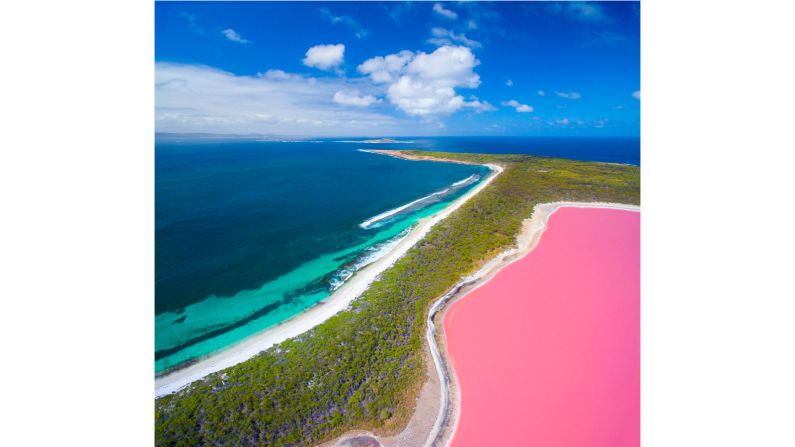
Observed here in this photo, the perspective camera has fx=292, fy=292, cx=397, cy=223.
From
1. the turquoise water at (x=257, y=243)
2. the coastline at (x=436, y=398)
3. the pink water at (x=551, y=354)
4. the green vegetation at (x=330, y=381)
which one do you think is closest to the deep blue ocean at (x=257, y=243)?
the turquoise water at (x=257, y=243)

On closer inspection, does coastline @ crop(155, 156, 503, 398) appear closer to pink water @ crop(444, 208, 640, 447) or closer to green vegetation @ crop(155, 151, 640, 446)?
green vegetation @ crop(155, 151, 640, 446)

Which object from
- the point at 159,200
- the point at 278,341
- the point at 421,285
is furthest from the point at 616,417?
the point at 159,200

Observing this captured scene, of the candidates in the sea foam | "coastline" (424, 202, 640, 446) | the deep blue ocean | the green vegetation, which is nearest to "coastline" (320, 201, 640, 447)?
"coastline" (424, 202, 640, 446)

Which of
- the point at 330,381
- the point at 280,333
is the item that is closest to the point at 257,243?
the point at 280,333

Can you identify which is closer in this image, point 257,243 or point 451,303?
point 451,303

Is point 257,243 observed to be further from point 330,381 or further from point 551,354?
point 551,354
